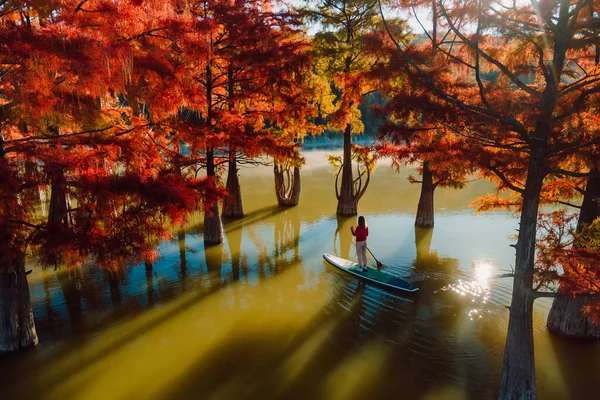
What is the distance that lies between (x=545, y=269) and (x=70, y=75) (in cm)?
852

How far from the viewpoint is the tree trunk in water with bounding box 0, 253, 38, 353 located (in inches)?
288

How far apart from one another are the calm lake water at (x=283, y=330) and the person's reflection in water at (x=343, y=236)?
0.46ft

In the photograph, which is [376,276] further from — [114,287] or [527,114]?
[114,287]

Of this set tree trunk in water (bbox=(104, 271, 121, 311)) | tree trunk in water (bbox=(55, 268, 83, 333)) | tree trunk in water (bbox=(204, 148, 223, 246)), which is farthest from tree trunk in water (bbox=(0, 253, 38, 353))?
tree trunk in water (bbox=(204, 148, 223, 246))

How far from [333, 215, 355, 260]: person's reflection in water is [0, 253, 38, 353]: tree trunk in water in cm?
931

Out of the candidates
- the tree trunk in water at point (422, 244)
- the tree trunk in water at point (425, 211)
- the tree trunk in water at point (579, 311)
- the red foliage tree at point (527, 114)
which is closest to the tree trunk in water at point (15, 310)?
the red foliage tree at point (527, 114)

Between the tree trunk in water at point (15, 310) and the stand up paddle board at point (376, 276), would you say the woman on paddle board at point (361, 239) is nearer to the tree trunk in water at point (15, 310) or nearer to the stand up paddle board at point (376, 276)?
the stand up paddle board at point (376, 276)

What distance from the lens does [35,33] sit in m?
5.66

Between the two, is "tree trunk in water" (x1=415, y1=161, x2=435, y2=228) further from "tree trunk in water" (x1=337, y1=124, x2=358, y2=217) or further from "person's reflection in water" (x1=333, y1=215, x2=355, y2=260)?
"tree trunk in water" (x1=337, y1=124, x2=358, y2=217)

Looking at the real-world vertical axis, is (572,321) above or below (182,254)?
above

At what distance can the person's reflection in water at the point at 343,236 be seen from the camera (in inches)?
553

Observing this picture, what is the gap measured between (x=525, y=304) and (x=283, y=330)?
5.04m

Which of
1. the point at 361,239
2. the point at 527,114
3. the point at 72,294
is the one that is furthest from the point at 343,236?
the point at 527,114

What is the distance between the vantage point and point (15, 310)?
295 inches
